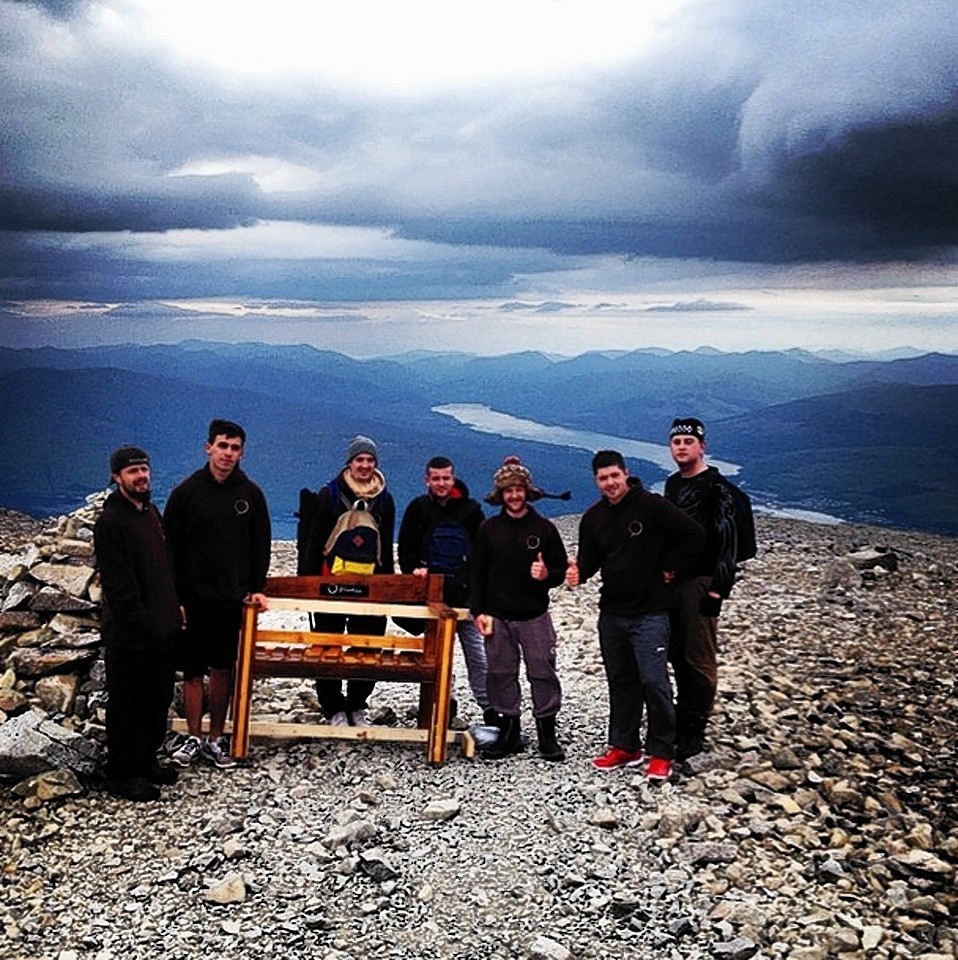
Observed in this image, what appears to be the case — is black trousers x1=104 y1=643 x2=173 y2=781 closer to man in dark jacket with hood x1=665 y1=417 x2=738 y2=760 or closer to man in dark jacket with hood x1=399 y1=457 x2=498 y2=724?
man in dark jacket with hood x1=399 y1=457 x2=498 y2=724

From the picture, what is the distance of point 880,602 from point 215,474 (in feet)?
37.2

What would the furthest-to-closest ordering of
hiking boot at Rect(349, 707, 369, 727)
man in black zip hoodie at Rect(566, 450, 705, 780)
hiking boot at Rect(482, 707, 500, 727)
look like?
hiking boot at Rect(349, 707, 369, 727), hiking boot at Rect(482, 707, 500, 727), man in black zip hoodie at Rect(566, 450, 705, 780)

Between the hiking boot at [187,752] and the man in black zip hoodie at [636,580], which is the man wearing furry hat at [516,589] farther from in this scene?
the hiking boot at [187,752]

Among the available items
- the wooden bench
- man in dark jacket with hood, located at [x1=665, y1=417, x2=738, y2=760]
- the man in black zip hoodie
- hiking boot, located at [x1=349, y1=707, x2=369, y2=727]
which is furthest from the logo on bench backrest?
man in dark jacket with hood, located at [x1=665, y1=417, x2=738, y2=760]

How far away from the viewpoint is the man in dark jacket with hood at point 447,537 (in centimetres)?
957

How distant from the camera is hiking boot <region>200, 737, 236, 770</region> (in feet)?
30.2

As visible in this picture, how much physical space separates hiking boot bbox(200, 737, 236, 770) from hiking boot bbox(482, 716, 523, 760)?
2181 millimetres

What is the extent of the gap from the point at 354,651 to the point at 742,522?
3552 mm

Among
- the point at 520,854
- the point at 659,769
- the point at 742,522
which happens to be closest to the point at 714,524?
the point at 742,522

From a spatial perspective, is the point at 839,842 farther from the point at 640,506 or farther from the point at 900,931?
the point at 640,506

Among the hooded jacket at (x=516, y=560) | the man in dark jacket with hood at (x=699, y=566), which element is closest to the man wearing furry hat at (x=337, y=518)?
the hooded jacket at (x=516, y=560)

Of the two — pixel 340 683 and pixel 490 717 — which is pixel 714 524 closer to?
pixel 490 717

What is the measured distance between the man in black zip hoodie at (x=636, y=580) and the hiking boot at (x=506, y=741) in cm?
84

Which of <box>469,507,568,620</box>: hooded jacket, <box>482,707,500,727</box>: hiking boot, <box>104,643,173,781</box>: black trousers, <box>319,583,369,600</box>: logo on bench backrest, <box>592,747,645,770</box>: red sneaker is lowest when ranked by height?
<box>592,747,645,770</box>: red sneaker
